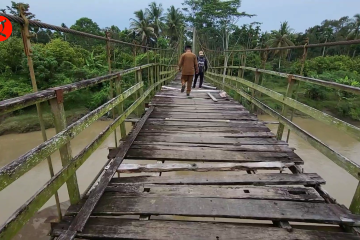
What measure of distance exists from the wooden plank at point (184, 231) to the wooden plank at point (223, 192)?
11.7 inches

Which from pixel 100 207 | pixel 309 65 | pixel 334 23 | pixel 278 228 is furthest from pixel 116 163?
pixel 334 23

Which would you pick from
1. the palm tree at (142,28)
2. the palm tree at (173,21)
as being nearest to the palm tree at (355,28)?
the palm tree at (173,21)

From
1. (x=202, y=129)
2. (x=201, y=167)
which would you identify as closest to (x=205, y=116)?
(x=202, y=129)

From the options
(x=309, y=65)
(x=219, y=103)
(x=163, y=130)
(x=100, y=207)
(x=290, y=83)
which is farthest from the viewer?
(x=309, y=65)

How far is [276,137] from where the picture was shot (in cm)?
327

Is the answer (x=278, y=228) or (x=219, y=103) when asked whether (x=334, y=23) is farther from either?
(x=278, y=228)

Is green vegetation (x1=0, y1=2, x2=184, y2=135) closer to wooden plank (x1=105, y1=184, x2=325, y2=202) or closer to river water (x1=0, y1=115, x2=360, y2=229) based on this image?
river water (x1=0, y1=115, x2=360, y2=229)

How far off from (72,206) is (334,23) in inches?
2021

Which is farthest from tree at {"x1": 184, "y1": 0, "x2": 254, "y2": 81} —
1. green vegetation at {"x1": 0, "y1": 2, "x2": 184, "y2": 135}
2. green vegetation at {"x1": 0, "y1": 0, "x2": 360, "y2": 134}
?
green vegetation at {"x1": 0, "y1": 2, "x2": 184, "y2": 135}

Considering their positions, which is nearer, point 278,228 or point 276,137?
point 278,228

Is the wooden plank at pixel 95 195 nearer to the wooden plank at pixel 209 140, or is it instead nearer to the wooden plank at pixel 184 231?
the wooden plank at pixel 184 231

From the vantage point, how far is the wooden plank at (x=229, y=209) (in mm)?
1699

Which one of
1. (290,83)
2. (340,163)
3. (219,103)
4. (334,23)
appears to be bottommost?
(219,103)

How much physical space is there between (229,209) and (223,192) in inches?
8.4
